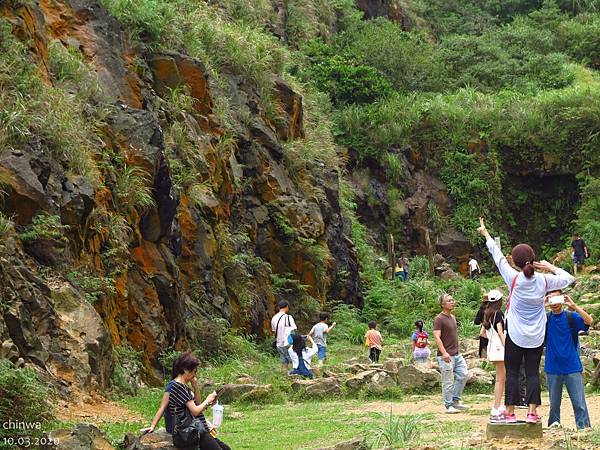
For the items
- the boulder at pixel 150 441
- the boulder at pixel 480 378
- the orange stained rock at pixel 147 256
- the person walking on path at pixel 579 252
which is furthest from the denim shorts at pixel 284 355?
the person walking on path at pixel 579 252

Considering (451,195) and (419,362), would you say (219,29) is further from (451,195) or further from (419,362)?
(451,195)

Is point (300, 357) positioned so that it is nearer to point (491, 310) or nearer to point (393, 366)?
point (393, 366)

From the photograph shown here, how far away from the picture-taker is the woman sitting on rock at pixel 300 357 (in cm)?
1588

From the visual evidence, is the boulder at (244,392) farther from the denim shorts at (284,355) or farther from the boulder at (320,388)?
the denim shorts at (284,355)

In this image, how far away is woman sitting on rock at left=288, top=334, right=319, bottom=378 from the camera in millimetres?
15875

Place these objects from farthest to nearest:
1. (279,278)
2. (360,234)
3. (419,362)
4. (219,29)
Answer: (360,234) → (219,29) → (279,278) → (419,362)

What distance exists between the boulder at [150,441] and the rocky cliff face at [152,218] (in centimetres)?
269

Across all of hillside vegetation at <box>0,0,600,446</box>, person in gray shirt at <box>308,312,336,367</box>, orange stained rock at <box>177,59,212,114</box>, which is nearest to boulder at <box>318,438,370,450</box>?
hillside vegetation at <box>0,0,600,446</box>

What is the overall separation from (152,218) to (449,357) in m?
7.51

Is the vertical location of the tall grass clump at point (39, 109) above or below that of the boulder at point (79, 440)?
above

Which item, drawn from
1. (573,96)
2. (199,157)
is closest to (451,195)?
(573,96)

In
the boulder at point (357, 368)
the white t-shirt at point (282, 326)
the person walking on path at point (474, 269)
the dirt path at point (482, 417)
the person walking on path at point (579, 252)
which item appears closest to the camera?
the dirt path at point (482, 417)

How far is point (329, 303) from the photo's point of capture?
2588 centimetres

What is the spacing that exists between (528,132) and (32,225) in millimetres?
30173
